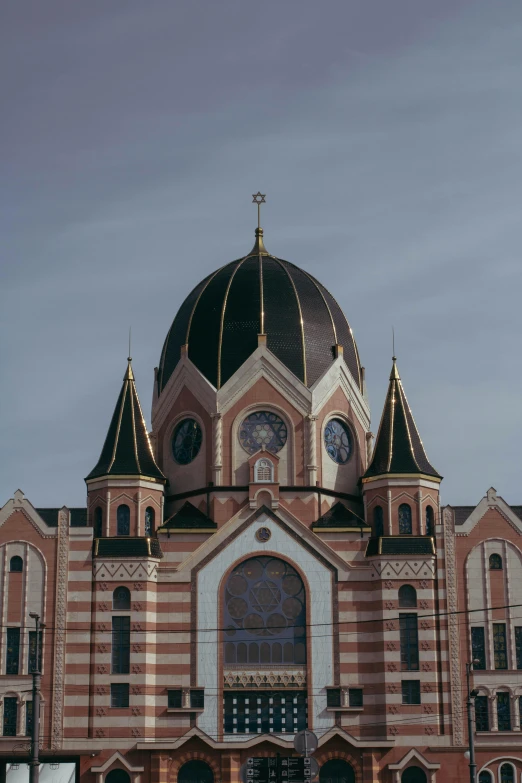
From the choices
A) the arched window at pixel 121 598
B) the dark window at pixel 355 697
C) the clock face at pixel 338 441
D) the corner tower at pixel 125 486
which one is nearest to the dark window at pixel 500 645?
the dark window at pixel 355 697

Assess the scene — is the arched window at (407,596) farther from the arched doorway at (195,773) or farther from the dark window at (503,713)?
the arched doorway at (195,773)

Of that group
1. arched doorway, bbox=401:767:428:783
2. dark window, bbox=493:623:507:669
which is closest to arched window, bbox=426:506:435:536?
dark window, bbox=493:623:507:669

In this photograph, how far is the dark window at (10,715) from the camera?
210 ft

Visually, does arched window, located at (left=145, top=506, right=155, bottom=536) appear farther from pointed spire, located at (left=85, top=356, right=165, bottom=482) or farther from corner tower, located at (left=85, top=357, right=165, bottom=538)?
pointed spire, located at (left=85, top=356, right=165, bottom=482)

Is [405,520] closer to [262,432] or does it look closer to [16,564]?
[262,432]

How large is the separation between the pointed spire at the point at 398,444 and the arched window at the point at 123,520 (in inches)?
508

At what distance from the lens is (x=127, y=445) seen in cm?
6950

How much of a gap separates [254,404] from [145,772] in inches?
811

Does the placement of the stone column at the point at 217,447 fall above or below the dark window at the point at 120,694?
above

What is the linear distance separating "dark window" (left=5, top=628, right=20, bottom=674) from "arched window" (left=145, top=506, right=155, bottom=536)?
839 centimetres

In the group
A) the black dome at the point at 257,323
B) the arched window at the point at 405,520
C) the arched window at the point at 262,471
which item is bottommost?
the arched window at the point at 405,520

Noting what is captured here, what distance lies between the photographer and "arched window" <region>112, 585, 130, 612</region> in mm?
65250

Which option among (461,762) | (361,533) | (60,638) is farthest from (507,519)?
(60,638)

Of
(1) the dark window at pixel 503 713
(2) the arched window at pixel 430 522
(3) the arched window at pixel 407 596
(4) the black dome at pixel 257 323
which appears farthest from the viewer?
(4) the black dome at pixel 257 323
